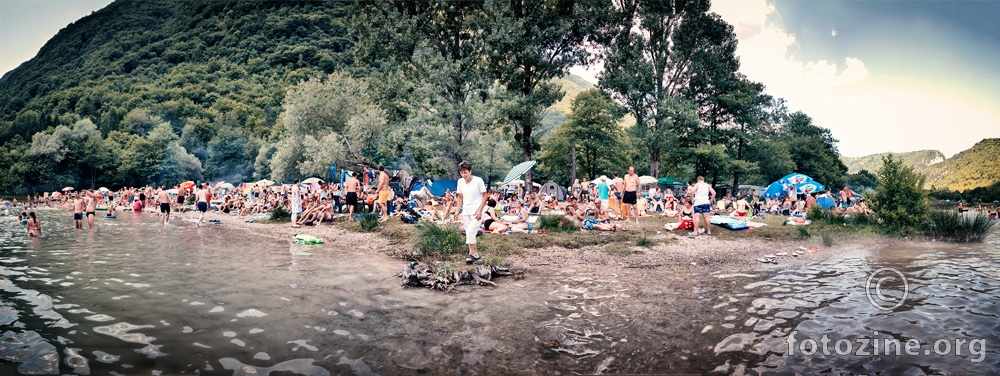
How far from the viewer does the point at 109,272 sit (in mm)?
7844

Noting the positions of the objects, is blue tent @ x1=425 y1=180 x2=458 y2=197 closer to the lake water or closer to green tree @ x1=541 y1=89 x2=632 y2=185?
green tree @ x1=541 y1=89 x2=632 y2=185

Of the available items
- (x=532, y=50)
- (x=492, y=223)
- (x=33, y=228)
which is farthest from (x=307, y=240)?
(x=532, y=50)

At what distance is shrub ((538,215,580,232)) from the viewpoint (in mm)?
12892

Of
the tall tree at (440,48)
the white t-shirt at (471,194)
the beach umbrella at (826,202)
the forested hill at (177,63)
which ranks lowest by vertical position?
the beach umbrella at (826,202)

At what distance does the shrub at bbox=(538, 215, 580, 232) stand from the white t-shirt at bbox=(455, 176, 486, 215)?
15.1 ft

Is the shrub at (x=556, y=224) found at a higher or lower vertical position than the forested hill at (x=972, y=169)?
lower

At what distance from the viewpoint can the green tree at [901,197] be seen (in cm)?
1366

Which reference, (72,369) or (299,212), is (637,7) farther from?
(72,369)

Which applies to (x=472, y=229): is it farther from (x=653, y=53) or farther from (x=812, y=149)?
(x=812, y=149)

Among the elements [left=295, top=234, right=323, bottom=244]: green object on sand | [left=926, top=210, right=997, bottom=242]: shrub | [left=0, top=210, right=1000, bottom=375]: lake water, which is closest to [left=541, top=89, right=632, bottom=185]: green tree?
[left=926, top=210, right=997, bottom=242]: shrub

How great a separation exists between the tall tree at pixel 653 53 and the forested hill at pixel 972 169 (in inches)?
1490

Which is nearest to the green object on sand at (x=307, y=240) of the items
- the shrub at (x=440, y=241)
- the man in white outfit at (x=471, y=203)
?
the shrub at (x=440, y=241)

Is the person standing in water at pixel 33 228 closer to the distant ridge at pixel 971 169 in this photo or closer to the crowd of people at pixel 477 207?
the crowd of people at pixel 477 207

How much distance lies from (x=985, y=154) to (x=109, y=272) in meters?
81.7
